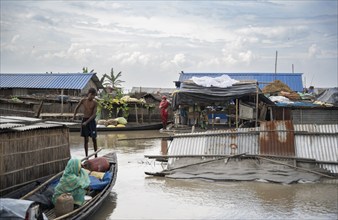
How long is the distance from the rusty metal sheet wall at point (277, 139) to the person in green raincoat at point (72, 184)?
16.6 ft

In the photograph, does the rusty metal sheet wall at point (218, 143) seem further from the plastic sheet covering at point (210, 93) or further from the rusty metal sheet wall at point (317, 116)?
the rusty metal sheet wall at point (317, 116)

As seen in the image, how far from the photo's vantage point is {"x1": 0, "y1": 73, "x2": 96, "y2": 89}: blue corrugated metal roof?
1177 inches

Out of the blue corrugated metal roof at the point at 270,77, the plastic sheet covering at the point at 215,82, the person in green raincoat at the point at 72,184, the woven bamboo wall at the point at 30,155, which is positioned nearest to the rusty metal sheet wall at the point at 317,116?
the plastic sheet covering at the point at 215,82

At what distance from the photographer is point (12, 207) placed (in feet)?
16.3

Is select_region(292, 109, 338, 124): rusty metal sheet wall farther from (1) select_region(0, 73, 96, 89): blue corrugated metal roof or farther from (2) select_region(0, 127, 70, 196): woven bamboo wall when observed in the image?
(1) select_region(0, 73, 96, 89): blue corrugated metal roof

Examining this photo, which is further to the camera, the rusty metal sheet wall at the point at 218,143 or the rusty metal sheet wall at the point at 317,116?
the rusty metal sheet wall at the point at 317,116

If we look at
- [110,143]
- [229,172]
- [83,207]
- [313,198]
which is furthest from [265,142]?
[110,143]

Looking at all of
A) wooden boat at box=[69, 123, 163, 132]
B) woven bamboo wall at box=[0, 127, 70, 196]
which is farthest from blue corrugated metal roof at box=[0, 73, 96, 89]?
woven bamboo wall at box=[0, 127, 70, 196]

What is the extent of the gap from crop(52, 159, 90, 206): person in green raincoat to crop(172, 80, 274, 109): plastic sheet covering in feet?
31.5

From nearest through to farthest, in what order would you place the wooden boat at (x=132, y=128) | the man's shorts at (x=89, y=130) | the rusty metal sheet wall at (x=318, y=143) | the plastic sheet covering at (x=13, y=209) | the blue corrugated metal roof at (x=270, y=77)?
1. the plastic sheet covering at (x=13, y=209)
2. the rusty metal sheet wall at (x=318, y=143)
3. the man's shorts at (x=89, y=130)
4. the wooden boat at (x=132, y=128)
5. the blue corrugated metal roof at (x=270, y=77)

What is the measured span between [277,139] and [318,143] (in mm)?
962

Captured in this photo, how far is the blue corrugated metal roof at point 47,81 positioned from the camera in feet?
98.1

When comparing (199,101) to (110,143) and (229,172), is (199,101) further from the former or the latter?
(229,172)

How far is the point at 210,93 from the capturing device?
51.9 ft
